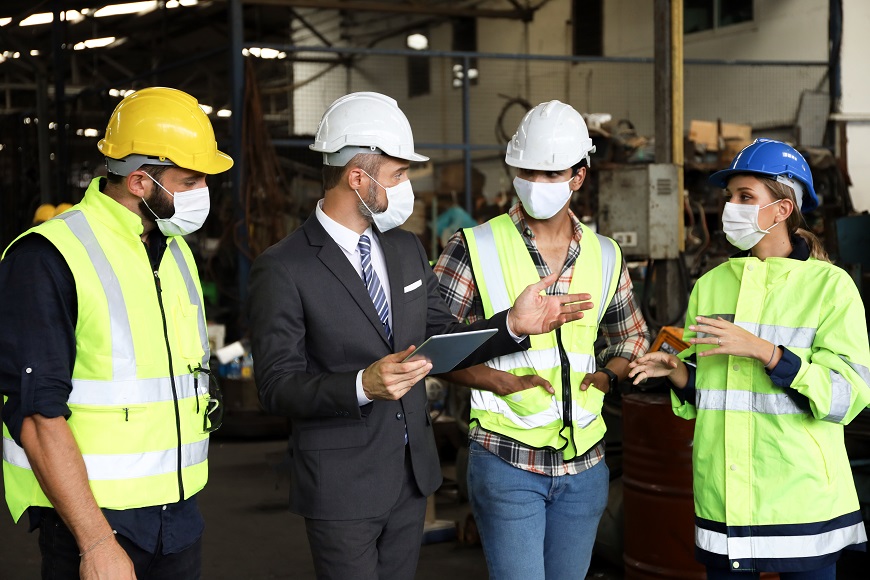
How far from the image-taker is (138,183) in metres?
2.57

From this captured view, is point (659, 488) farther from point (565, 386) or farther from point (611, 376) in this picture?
point (565, 386)

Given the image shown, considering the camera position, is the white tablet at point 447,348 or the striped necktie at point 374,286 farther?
the striped necktie at point 374,286

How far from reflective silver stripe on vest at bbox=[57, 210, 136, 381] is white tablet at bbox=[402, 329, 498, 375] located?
68 centimetres

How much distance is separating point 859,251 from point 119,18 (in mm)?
13668

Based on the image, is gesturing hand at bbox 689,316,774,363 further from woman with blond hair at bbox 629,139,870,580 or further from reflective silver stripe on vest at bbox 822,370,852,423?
reflective silver stripe on vest at bbox 822,370,852,423

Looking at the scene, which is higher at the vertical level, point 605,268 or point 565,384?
point 605,268

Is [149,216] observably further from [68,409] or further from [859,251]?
[859,251]

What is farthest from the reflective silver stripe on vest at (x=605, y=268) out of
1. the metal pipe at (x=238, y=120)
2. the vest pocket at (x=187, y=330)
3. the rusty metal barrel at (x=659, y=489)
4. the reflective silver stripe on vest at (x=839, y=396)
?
the metal pipe at (x=238, y=120)

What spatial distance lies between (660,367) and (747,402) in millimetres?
286

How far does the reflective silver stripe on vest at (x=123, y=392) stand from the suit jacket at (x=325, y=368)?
24 centimetres

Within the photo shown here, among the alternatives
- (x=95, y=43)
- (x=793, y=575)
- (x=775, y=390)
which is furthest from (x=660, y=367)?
(x=95, y=43)

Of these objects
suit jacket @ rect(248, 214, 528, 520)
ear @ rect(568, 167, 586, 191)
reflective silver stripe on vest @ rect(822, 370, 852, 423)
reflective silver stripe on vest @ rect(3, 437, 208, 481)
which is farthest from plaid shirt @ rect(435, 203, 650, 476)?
reflective silver stripe on vest @ rect(3, 437, 208, 481)

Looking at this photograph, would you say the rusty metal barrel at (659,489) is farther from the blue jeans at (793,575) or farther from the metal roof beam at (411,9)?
the metal roof beam at (411,9)

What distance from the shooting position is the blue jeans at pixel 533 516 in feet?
9.75
